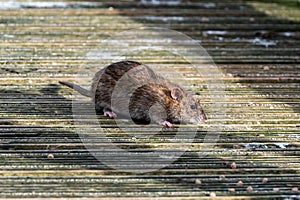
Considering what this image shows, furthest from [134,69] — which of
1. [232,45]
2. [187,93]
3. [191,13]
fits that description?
[191,13]

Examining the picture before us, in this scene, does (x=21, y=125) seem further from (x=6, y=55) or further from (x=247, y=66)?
(x=247, y=66)

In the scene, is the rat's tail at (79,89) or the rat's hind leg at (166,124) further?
the rat's tail at (79,89)

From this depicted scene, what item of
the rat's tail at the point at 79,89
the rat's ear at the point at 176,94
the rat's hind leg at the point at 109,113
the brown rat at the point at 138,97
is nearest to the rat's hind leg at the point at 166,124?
the brown rat at the point at 138,97

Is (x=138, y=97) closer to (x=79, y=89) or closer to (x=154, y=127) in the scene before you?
(x=154, y=127)

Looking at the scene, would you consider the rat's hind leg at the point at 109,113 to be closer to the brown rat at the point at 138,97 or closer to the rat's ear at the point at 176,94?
the brown rat at the point at 138,97

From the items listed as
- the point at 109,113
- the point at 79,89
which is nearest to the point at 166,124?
the point at 109,113

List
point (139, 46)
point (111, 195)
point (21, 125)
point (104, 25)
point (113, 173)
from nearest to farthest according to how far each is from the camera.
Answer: point (111, 195) < point (113, 173) < point (21, 125) < point (139, 46) < point (104, 25)

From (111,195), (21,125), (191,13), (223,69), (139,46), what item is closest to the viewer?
(111,195)

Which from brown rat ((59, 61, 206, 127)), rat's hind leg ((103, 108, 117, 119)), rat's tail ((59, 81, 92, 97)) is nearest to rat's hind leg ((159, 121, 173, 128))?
brown rat ((59, 61, 206, 127))
